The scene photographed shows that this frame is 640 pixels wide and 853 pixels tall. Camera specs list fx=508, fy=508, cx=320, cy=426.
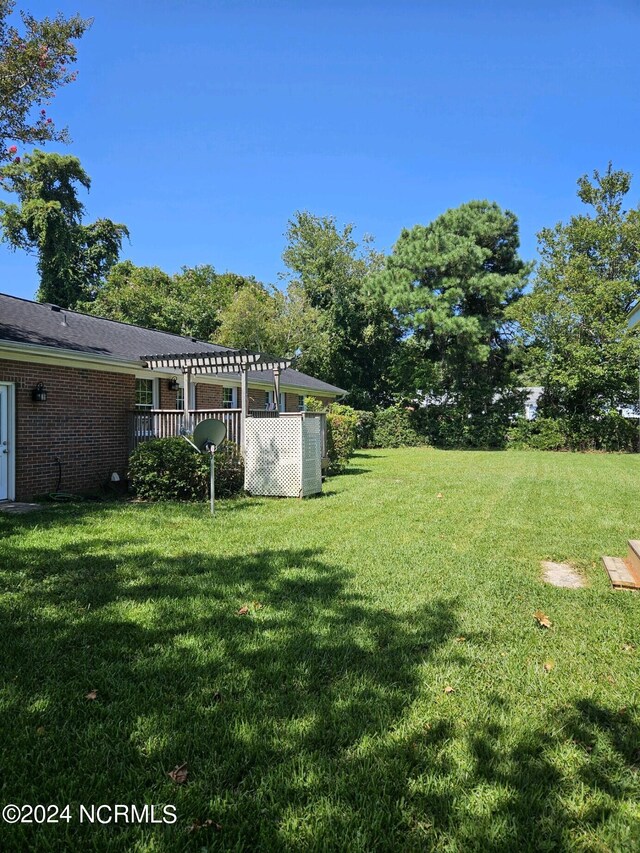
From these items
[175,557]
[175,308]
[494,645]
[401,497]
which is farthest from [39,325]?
[175,308]

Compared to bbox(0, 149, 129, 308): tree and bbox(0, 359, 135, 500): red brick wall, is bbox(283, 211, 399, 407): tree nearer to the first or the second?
bbox(0, 149, 129, 308): tree

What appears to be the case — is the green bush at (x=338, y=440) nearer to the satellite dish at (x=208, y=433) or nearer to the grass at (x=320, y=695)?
the satellite dish at (x=208, y=433)

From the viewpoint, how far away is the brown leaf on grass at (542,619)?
12.6ft

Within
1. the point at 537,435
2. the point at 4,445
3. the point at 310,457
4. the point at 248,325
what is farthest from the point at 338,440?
the point at 537,435

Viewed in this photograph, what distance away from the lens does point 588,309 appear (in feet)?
73.9

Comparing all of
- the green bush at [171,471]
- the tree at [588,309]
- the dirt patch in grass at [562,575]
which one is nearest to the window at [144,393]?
the green bush at [171,471]

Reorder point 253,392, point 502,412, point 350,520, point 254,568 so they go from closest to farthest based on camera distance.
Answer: point 254,568
point 350,520
point 253,392
point 502,412

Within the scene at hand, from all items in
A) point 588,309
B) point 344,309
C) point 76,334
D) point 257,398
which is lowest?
point 257,398

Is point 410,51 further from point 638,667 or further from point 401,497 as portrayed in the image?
point 638,667

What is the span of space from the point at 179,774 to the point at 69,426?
9.17m

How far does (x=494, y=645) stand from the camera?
3.50m

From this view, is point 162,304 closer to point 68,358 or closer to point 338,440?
point 338,440

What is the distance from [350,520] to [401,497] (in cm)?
255

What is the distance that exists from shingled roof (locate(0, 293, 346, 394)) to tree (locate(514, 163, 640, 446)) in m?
14.8
